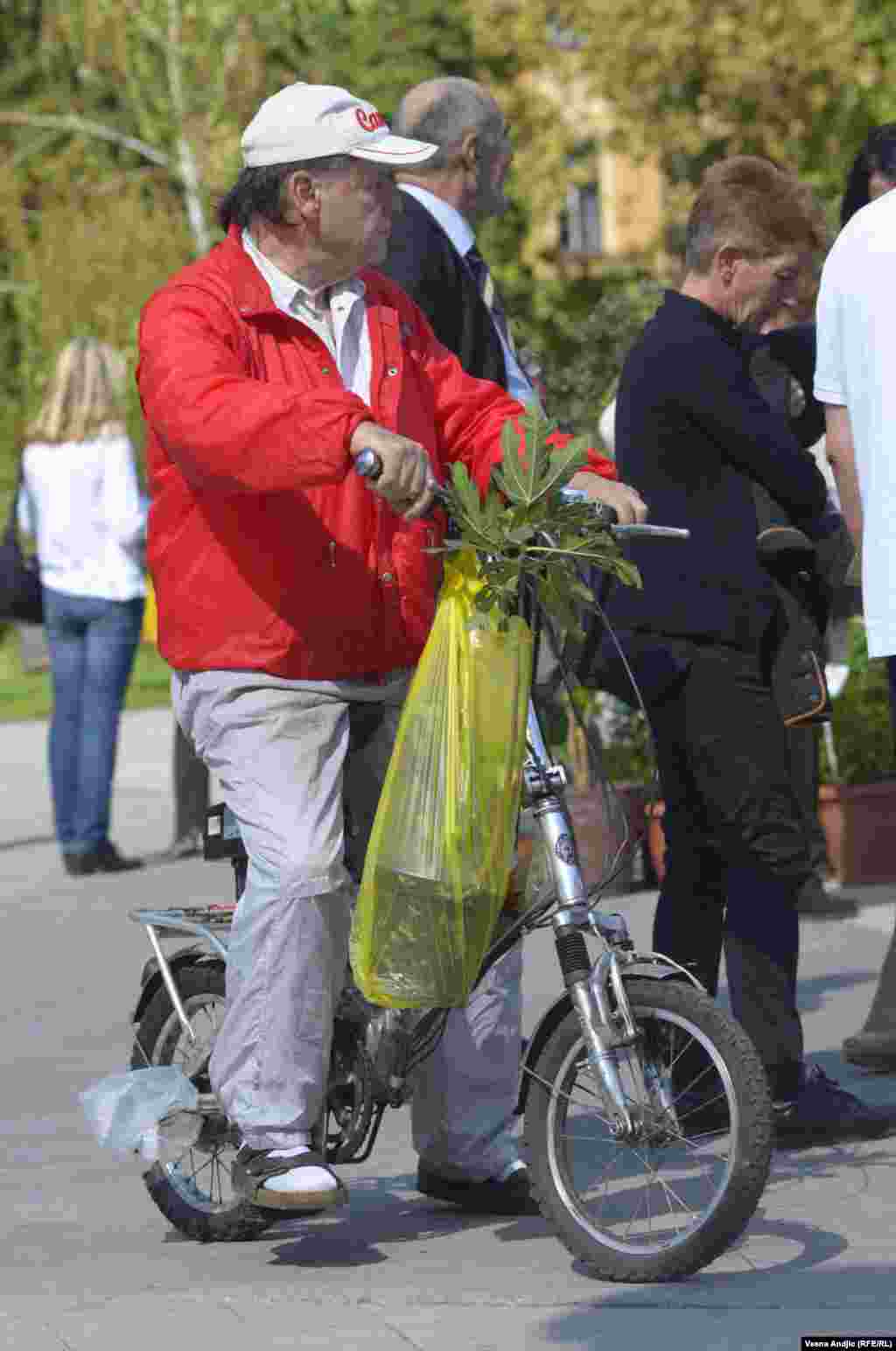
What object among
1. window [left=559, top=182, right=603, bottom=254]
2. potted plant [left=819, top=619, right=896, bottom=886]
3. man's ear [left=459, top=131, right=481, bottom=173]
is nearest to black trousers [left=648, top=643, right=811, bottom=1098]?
man's ear [left=459, top=131, right=481, bottom=173]

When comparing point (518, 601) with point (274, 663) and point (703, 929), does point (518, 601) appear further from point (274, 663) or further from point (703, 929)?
point (703, 929)

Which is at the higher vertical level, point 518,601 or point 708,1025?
point 518,601

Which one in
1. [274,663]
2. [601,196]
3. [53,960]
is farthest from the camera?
[601,196]

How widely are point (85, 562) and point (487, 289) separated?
15.8 ft

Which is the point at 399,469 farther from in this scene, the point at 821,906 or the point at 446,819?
the point at 821,906

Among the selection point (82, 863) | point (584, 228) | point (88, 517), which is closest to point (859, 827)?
point (82, 863)

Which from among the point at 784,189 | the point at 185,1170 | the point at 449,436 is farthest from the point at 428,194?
the point at 185,1170

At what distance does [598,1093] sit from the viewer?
4469 mm

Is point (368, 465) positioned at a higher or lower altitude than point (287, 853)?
higher

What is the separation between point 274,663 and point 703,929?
147 cm

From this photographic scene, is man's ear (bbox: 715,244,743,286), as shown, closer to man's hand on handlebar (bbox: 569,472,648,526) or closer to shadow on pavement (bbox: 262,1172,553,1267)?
man's hand on handlebar (bbox: 569,472,648,526)

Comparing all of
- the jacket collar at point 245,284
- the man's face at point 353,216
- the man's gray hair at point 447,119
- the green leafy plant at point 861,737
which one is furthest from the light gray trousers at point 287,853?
the green leafy plant at point 861,737

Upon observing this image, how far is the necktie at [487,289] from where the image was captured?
6.03 meters

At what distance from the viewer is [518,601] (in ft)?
15.1
